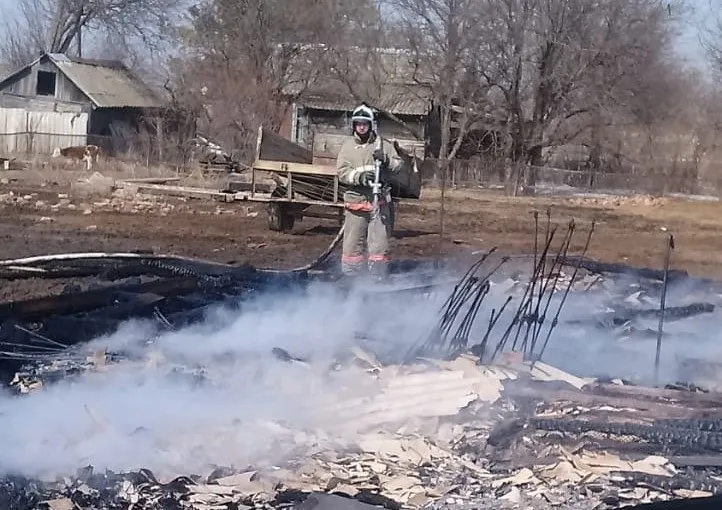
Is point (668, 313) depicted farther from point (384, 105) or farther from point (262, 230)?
point (384, 105)

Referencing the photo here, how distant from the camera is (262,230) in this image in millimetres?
15977

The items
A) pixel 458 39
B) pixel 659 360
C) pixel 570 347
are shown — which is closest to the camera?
pixel 659 360

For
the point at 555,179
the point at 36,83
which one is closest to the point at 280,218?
the point at 555,179

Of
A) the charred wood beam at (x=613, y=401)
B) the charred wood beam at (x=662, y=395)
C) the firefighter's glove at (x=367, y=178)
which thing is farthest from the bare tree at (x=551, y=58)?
the charred wood beam at (x=613, y=401)

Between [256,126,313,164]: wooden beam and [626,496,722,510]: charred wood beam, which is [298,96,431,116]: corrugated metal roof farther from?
[626,496,722,510]: charred wood beam

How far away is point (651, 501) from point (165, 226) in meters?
12.4

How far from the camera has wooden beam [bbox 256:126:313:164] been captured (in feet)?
47.5

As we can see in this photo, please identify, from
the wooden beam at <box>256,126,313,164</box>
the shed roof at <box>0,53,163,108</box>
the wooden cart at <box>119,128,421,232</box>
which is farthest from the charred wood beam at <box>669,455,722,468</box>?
the shed roof at <box>0,53,163,108</box>

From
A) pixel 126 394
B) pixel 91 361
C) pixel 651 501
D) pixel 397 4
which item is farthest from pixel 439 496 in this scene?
pixel 397 4

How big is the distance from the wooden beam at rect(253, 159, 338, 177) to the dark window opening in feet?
104

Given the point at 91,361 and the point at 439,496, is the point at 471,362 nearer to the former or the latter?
the point at 439,496

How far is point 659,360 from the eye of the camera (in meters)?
6.66

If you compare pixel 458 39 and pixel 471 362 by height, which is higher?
pixel 458 39

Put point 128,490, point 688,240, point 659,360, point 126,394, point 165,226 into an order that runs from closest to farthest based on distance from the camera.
Answer: 1. point 128,490
2. point 126,394
3. point 659,360
4. point 165,226
5. point 688,240
